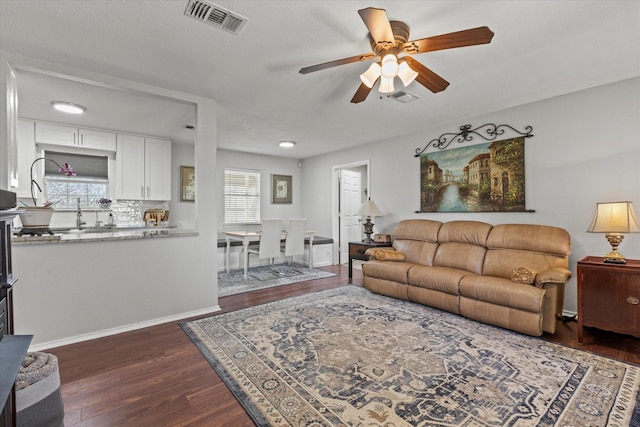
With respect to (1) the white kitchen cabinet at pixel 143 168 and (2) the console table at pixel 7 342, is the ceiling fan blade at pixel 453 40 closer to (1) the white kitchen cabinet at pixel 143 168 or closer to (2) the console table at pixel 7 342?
(2) the console table at pixel 7 342

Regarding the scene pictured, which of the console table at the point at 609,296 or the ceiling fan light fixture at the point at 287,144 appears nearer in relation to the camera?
the console table at the point at 609,296

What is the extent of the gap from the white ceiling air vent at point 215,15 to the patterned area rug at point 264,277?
3.20 meters

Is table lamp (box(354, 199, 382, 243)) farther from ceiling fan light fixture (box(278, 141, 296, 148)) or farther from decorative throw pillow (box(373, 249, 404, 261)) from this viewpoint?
ceiling fan light fixture (box(278, 141, 296, 148))

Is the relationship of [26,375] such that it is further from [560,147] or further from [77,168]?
[560,147]

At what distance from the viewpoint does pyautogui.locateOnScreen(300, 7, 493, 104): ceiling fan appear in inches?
67.4

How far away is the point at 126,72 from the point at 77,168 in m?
2.74

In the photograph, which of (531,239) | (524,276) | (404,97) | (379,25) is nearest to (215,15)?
(379,25)

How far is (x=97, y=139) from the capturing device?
447 cm

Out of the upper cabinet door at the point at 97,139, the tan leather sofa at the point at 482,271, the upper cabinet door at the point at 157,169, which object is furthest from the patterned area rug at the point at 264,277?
the upper cabinet door at the point at 97,139

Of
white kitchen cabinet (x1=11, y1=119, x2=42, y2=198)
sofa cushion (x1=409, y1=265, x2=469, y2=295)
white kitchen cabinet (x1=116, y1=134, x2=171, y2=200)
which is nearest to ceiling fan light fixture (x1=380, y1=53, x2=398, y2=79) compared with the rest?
sofa cushion (x1=409, y1=265, x2=469, y2=295)

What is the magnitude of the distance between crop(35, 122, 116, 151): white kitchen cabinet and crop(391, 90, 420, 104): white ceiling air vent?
4290 mm

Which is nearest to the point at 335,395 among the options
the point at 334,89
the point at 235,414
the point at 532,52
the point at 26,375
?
the point at 235,414

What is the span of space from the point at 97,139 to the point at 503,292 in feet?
18.8

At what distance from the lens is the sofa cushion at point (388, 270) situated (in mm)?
3665
